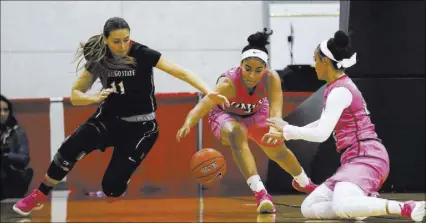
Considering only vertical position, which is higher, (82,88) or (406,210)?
(82,88)

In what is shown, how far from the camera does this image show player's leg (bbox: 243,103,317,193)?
393 cm

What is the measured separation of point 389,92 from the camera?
5391 millimetres

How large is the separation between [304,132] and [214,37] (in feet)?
14.3

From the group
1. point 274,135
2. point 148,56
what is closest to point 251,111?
point 274,135

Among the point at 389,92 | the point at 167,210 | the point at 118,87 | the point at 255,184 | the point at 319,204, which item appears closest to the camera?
the point at 118,87

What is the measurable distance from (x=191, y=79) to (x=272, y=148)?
80cm

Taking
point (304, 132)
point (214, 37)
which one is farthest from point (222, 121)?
point (214, 37)

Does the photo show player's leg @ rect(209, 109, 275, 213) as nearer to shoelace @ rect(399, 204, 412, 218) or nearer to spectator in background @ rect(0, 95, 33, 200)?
shoelace @ rect(399, 204, 412, 218)

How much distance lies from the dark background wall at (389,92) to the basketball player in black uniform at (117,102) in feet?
4.69

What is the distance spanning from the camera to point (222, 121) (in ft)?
13.4

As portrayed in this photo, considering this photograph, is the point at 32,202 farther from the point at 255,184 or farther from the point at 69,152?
the point at 255,184

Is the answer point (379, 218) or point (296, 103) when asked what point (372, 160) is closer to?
point (379, 218)

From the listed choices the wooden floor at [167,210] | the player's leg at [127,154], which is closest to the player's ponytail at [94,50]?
the player's leg at [127,154]

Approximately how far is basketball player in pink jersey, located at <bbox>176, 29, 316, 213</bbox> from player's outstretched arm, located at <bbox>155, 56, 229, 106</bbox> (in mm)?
64
